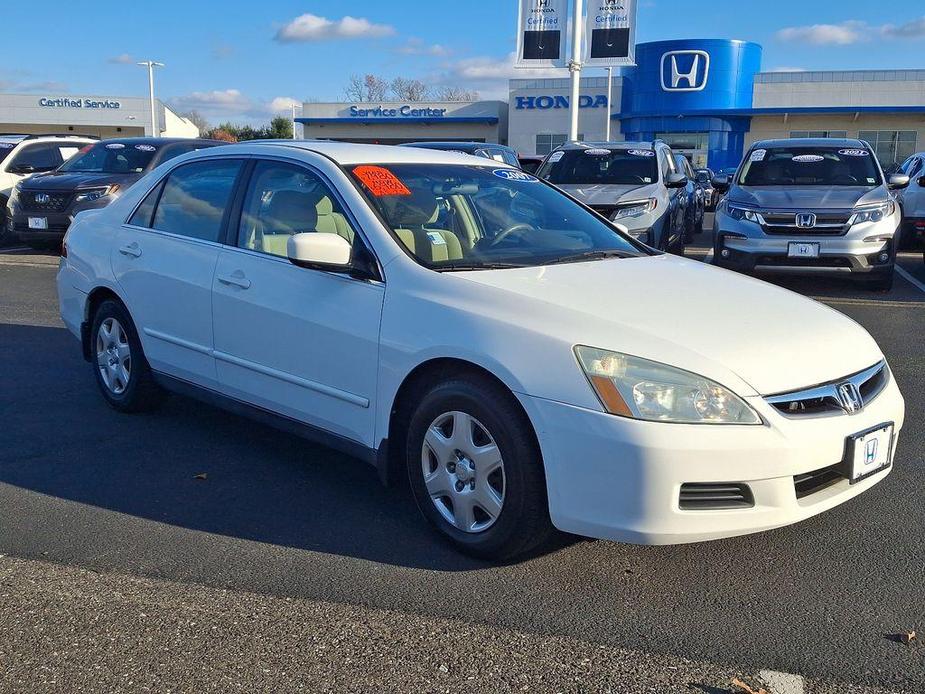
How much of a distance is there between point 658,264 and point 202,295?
2.24m

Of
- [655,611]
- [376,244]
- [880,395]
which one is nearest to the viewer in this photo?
[655,611]

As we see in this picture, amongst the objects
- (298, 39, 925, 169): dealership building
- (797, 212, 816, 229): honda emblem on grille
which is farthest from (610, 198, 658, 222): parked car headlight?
(298, 39, 925, 169): dealership building

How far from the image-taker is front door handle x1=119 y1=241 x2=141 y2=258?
518 centimetres

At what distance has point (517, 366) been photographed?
3.27 meters

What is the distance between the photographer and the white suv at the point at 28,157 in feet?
48.3

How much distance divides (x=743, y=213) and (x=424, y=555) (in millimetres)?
7883

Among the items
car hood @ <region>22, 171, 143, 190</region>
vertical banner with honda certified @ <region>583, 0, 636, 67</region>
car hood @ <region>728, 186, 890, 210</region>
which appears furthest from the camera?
vertical banner with honda certified @ <region>583, 0, 636, 67</region>

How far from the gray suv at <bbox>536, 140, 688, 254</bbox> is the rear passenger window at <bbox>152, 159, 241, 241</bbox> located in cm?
668

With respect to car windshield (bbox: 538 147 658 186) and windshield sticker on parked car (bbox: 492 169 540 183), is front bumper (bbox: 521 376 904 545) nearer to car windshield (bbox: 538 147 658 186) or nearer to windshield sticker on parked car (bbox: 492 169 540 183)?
windshield sticker on parked car (bbox: 492 169 540 183)

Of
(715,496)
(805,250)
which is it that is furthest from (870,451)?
(805,250)

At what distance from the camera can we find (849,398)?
11.1 ft

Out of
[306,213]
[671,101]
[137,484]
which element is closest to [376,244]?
[306,213]

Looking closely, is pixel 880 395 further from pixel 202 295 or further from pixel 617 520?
pixel 202 295

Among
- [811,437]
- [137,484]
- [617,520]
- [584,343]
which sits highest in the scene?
[584,343]
